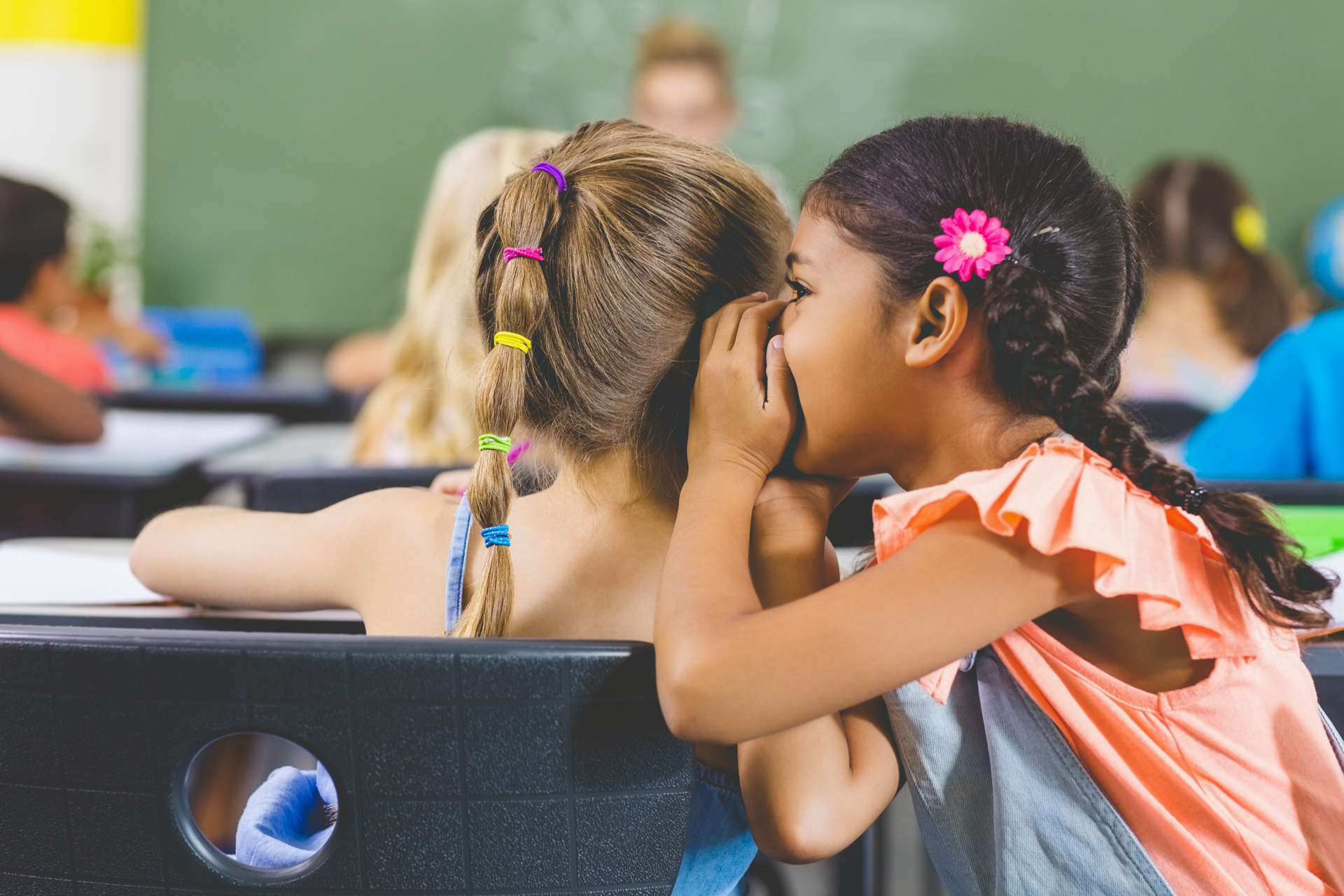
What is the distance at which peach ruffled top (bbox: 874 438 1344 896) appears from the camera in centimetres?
70

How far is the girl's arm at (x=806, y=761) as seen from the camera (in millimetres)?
703

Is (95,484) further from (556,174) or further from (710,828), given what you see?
(710,828)

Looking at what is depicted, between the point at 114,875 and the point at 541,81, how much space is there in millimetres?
3994

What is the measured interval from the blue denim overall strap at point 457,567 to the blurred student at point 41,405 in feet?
4.40

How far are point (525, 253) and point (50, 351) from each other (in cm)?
202

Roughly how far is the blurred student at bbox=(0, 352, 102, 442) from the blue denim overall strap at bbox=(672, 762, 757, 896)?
1.51 metres

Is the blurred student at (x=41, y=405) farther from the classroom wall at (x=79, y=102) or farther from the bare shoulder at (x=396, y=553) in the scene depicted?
the classroom wall at (x=79, y=102)

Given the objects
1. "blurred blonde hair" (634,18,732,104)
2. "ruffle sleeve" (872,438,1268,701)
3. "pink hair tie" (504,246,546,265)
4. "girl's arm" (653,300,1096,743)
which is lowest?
"girl's arm" (653,300,1096,743)

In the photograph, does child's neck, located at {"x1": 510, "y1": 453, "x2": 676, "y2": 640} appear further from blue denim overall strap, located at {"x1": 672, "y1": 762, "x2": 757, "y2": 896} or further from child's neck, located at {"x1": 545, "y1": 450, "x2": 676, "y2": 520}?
blue denim overall strap, located at {"x1": 672, "y1": 762, "x2": 757, "y2": 896}

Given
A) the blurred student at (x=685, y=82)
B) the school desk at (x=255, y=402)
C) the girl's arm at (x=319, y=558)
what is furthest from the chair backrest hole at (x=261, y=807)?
the blurred student at (x=685, y=82)

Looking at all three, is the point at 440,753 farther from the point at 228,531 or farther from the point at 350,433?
the point at 350,433

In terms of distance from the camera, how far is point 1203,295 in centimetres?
258

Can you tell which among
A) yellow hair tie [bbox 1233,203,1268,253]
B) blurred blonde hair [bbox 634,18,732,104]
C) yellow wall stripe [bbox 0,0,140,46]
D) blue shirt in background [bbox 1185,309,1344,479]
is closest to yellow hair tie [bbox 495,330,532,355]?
blue shirt in background [bbox 1185,309,1344,479]

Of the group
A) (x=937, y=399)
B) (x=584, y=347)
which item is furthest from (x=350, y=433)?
(x=937, y=399)
